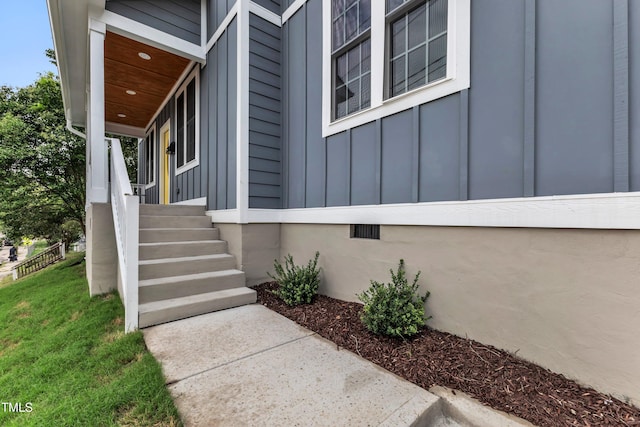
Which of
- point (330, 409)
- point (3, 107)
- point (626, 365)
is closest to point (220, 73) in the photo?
point (330, 409)

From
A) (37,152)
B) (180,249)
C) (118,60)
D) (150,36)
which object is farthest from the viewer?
(37,152)

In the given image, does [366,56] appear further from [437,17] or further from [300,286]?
[300,286]

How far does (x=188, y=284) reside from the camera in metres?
3.44

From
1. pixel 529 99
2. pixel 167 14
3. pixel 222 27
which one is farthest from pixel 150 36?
pixel 529 99

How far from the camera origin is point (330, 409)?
1719 millimetres

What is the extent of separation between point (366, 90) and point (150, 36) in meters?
3.84

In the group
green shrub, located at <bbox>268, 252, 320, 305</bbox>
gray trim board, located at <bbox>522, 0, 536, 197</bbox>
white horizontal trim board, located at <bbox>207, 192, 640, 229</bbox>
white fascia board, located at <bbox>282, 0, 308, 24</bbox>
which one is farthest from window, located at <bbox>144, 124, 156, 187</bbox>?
gray trim board, located at <bbox>522, 0, 536, 197</bbox>

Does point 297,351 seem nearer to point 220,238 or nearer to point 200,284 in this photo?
point 200,284

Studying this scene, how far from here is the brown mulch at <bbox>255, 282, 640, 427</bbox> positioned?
1.62 m

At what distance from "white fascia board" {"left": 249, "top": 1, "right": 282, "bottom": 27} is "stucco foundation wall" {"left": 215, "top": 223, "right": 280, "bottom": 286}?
3.23 m

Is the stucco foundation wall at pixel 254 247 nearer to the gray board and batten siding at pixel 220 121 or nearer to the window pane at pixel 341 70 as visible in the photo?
the gray board and batten siding at pixel 220 121

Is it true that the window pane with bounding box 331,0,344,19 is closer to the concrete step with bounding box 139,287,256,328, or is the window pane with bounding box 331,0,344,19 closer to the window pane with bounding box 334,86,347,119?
the window pane with bounding box 334,86,347,119

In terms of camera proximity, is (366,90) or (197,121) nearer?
(366,90)

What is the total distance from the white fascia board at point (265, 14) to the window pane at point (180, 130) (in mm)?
3063
